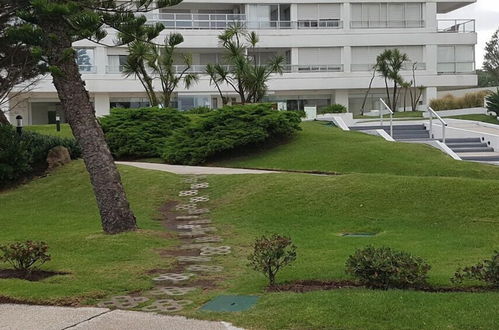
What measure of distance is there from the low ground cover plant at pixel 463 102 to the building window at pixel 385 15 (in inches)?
453

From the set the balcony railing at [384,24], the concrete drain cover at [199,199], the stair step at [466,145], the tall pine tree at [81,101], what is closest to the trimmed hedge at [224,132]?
the concrete drain cover at [199,199]

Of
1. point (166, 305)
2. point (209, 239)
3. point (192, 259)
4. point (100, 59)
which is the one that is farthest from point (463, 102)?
point (166, 305)

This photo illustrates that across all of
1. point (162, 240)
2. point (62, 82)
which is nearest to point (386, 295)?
point (162, 240)

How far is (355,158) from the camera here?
18.6 m

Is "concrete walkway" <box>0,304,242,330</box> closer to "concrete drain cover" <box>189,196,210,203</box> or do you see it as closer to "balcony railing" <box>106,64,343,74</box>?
"concrete drain cover" <box>189,196,210,203</box>

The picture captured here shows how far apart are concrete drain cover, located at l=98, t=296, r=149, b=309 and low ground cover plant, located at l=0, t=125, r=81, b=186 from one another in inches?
459

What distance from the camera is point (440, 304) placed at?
19.4 ft

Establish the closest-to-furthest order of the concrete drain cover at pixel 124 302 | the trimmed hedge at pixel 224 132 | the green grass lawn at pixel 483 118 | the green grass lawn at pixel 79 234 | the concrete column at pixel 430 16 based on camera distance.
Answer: the concrete drain cover at pixel 124 302, the green grass lawn at pixel 79 234, the trimmed hedge at pixel 224 132, the green grass lawn at pixel 483 118, the concrete column at pixel 430 16

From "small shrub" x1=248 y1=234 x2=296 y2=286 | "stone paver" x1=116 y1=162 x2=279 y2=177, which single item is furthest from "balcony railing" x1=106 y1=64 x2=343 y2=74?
"small shrub" x1=248 y1=234 x2=296 y2=286

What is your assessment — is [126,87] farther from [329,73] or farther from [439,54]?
[439,54]

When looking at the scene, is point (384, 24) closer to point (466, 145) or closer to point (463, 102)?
point (463, 102)

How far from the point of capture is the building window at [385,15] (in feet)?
160

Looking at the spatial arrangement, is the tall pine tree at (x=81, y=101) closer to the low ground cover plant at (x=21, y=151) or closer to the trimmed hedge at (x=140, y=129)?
the low ground cover plant at (x=21, y=151)

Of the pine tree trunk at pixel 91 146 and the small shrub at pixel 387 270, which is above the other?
the pine tree trunk at pixel 91 146
